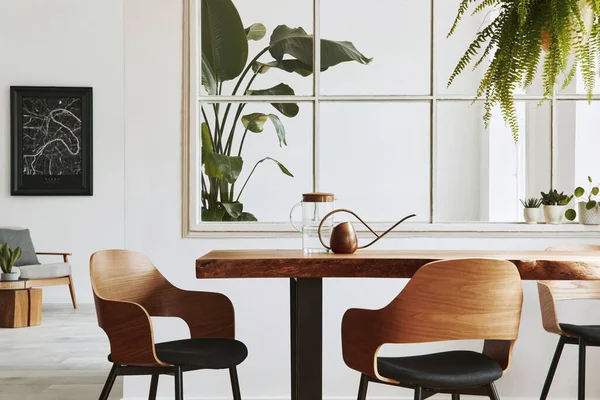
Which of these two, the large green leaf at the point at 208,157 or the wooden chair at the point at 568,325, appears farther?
the large green leaf at the point at 208,157

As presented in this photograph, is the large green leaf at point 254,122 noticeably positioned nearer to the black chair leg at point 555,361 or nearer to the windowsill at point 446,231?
the windowsill at point 446,231

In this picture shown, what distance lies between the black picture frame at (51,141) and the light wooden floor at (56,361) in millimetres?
1674

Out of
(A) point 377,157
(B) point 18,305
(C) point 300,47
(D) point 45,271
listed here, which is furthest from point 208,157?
(D) point 45,271

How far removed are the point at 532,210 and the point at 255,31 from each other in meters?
1.63

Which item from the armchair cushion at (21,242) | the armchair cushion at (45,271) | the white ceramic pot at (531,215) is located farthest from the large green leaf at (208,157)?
the armchair cushion at (21,242)

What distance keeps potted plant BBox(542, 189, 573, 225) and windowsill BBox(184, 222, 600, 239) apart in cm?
5

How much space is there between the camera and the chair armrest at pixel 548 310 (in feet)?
9.54

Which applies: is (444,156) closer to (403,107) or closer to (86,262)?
(403,107)

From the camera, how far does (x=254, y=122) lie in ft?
11.6

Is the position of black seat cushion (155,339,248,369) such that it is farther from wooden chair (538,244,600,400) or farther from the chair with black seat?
wooden chair (538,244,600,400)

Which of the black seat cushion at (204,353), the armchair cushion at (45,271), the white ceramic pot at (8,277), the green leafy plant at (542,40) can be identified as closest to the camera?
the green leafy plant at (542,40)

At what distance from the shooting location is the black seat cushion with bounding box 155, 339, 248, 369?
232cm

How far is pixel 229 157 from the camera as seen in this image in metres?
3.54

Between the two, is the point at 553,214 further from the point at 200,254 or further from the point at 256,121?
the point at 200,254
